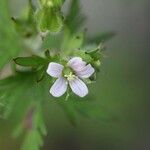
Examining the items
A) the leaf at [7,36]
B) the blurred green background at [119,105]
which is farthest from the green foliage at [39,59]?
the blurred green background at [119,105]

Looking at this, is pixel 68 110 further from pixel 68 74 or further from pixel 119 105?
pixel 119 105

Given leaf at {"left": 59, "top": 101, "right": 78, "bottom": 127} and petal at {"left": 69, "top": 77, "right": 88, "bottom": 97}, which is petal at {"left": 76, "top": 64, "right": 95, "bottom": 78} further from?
leaf at {"left": 59, "top": 101, "right": 78, "bottom": 127}

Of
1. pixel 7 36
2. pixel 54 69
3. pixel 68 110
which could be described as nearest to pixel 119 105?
pixel 68 110

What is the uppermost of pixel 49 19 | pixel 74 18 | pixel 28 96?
pixel 74 18

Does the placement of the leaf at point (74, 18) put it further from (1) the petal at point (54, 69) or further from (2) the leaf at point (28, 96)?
(1) the petal at point (54, 69)

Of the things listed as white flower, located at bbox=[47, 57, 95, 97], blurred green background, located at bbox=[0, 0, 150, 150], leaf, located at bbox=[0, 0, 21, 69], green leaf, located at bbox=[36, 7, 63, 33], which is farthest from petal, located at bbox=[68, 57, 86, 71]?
Result: blurred green background, located at bbox=[0, 0, 150, 150]

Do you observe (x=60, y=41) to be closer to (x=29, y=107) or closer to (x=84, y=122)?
(x=29, y=107)

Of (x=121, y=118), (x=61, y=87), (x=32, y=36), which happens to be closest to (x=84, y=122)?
(x=121, y=118)
